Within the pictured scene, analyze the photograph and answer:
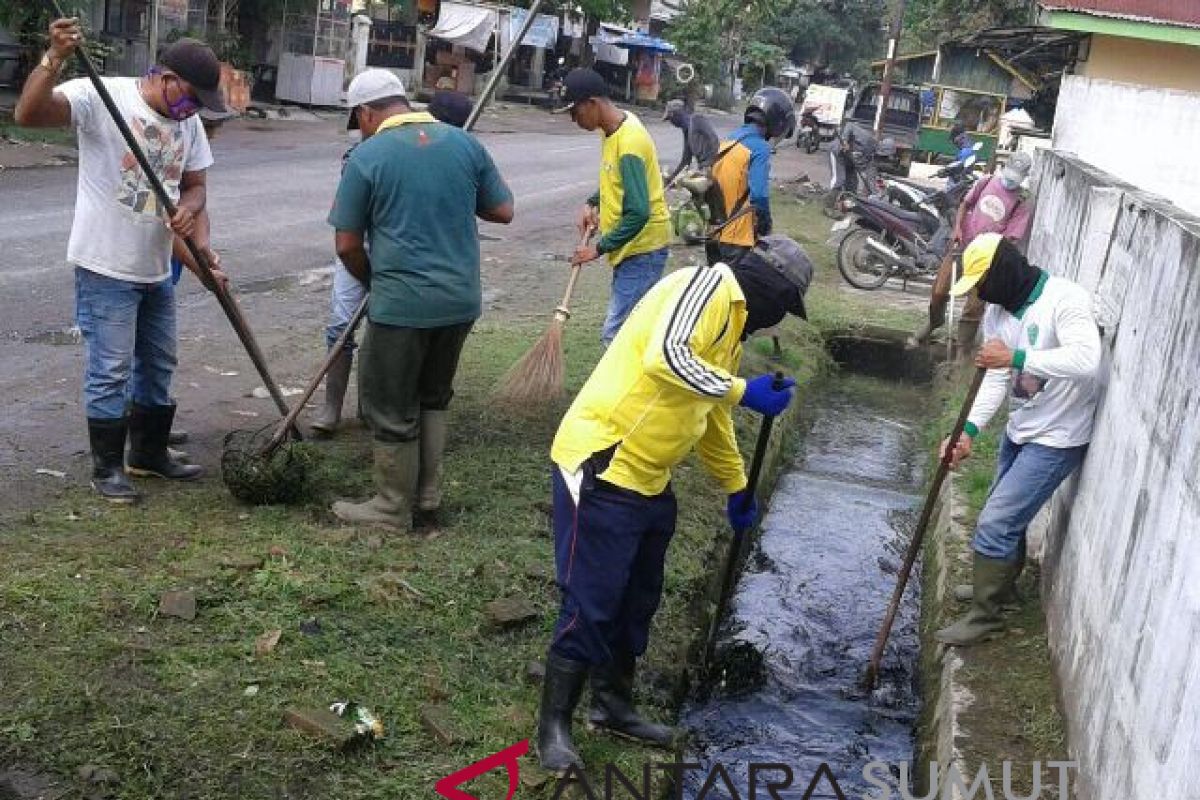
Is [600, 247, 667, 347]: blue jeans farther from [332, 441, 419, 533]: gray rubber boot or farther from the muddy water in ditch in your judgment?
[332, 441, 419, 533]: gray rubber boot

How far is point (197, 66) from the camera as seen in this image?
5359 millimetres

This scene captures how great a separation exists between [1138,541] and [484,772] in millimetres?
2245

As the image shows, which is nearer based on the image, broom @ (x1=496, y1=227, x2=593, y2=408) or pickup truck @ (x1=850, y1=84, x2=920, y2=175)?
broom @ (x1=496, y1=227, x2=593, y2=408)

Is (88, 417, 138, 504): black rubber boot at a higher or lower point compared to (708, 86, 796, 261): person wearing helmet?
lower

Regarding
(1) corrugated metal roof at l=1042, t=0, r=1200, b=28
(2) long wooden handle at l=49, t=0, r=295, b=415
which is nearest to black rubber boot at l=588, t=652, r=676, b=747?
(2) long wooden handle at l=49, t=0, r=295, b=415

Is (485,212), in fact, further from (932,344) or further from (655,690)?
(932,344)

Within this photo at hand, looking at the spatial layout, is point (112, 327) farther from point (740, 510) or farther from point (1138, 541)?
point (1138, 541)

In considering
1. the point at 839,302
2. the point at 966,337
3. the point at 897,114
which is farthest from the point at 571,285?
the point at 897,114

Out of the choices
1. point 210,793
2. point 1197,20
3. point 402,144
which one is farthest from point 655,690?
point 1197,20

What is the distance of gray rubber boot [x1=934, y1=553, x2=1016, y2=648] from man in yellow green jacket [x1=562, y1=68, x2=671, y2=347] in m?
2.58

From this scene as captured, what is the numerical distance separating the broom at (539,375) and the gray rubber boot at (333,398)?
1.07 meters

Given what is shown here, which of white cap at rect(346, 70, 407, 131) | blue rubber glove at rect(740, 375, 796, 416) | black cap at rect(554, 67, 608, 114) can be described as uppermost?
black cap at rect(554, 67, 608, 114)

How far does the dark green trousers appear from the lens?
5.37 meters

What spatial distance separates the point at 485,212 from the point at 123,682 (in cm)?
247
